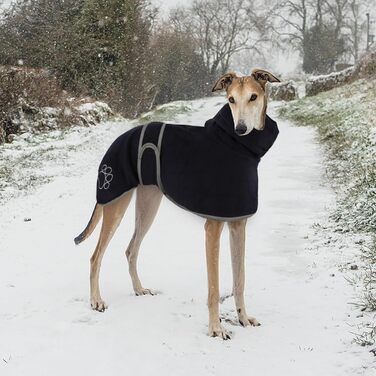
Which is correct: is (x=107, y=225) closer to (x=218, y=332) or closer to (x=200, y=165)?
(x=200, y=165)

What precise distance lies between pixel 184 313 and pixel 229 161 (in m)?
1.26

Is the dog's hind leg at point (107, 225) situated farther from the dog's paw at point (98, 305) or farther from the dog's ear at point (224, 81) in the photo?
the dog's ear at point (224, 81)

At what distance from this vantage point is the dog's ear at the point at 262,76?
3574 millimetres

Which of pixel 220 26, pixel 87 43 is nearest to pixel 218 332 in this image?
pixel 87 43

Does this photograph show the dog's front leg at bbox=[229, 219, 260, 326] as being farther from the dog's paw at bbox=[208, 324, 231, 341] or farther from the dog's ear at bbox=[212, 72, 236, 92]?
the dog's ear at bbox=[212, 72, 236, 92]

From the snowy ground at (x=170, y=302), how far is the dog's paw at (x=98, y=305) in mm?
70

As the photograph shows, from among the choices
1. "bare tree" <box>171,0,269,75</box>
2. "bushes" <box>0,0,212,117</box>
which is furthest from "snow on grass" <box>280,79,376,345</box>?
"bare tree" <box>171,0,269,75</box>

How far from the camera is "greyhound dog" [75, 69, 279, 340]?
A: 11.4 feet

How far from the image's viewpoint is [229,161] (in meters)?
3.52

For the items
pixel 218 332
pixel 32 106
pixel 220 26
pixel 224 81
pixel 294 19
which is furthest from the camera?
pixel 294 19

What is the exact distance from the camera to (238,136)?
3.52 metres

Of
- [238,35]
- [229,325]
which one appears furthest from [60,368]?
[238,35]

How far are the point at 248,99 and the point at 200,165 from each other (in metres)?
0.57

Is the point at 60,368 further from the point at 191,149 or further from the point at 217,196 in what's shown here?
the point at 191,149
